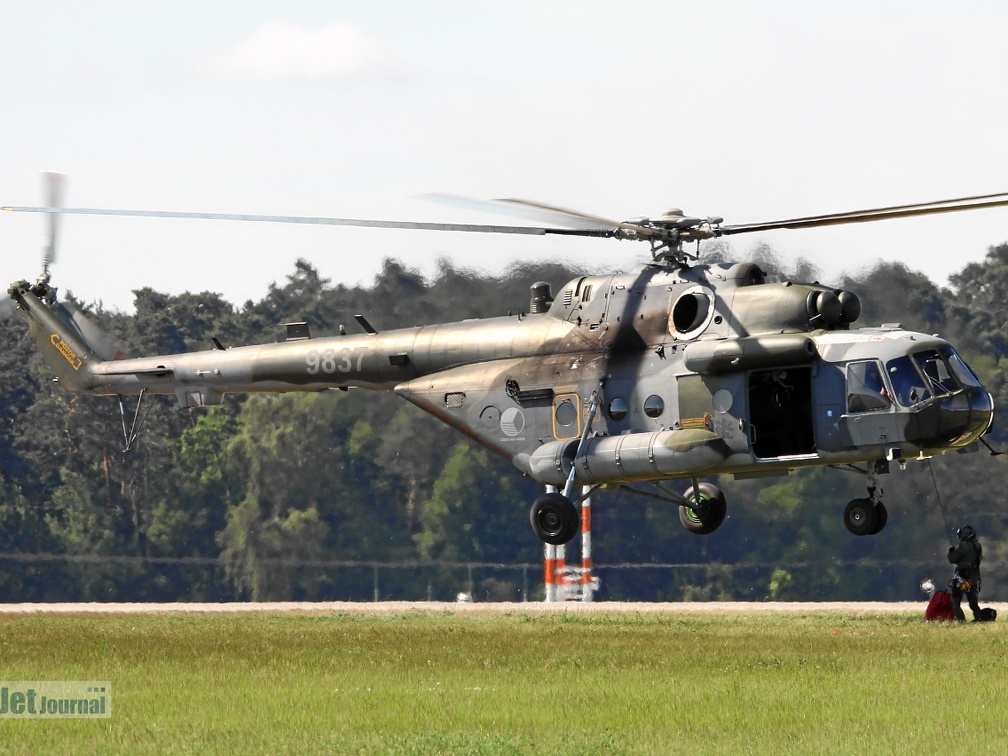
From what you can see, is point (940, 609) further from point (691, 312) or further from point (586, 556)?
point (586, 556)

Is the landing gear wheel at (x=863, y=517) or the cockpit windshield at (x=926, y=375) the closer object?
the cockpit windshield at (x=926, y=375)

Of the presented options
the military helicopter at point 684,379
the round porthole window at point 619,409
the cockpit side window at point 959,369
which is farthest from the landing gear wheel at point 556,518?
the cockpit side window at point 959,369

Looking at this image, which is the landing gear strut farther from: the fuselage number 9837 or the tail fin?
the tail fin

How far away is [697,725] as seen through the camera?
47.3ft

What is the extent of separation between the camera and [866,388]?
878 inches

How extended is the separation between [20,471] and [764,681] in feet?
177

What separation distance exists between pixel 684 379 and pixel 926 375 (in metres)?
3.42

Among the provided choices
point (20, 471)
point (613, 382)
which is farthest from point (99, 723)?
point (20, 471)

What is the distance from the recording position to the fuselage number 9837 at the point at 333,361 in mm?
27156

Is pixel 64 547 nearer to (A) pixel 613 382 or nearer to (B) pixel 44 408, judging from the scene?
(B) pixel 44 408

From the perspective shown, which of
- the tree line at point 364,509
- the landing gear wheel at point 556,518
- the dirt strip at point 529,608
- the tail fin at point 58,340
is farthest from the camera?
the tree line at point 364,509

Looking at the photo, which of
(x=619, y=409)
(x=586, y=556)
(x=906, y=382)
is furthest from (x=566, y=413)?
(x=586, y=556)

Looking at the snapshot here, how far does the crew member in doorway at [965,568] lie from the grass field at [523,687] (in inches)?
33.1

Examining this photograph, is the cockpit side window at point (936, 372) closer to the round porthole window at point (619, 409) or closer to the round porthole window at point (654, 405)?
the round porthole window at point (654, 405)
